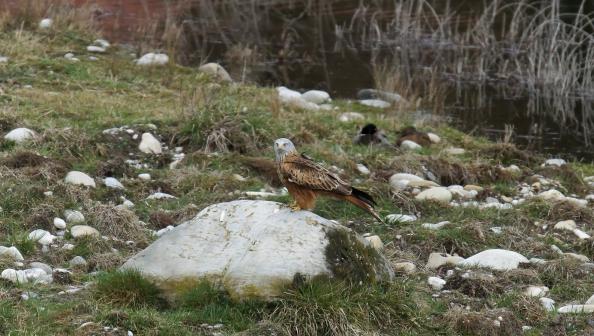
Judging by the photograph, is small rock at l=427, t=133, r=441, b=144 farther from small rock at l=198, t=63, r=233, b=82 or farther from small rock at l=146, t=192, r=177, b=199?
small rock at l=146, t=192, r=177, b=199

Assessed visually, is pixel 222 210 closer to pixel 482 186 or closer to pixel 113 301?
pixel 113 301

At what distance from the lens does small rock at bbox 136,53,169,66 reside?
1436cm

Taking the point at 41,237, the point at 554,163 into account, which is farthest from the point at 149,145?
the point at 554,163

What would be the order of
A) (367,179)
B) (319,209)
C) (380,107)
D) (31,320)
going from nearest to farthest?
(31,320), (319,209), (367,179), (380,107)

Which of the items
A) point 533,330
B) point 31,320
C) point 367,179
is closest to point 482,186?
point 367,179

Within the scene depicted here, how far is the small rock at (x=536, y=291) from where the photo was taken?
7.00m

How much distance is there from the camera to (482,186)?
9.98 meters

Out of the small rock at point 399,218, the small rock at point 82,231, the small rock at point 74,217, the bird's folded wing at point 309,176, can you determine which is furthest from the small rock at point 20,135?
the bird's folded wing at point 309,176

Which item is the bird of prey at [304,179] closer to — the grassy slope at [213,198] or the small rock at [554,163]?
the grassy slope at [213,198]

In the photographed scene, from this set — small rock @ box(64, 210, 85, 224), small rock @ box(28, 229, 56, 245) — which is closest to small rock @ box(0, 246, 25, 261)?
small rock @ box(28, 229, 56, 245)

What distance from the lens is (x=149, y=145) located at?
9836 millimetres

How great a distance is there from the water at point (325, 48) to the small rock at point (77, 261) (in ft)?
23.0

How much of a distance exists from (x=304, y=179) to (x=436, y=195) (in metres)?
2.89

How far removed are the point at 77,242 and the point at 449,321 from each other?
8.96ft
